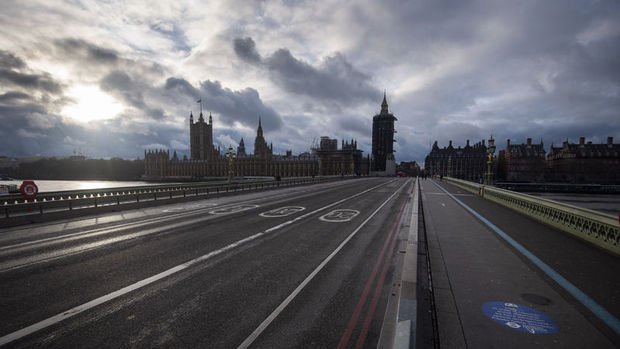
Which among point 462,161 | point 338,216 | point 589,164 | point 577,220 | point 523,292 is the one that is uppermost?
point 462,161

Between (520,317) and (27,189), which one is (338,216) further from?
(27,189)

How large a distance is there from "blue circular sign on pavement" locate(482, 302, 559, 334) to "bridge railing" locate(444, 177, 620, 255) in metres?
5.77

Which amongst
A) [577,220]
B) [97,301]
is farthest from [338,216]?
[97,301]

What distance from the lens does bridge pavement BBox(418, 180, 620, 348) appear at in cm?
407

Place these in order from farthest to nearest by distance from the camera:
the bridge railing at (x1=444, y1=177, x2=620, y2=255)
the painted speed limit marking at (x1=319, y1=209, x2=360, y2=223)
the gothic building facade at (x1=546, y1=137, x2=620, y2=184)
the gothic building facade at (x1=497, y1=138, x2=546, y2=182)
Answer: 1. the gothic building facade at (x1=497, y1=138, x2=546, y2=182)
2. the gothic building facade at (x1=546, y1=137, x2=620, y2=184)
3. the painted speed limit marking at (x1=319, y1=209, x2=360, y2=223)
4. the bridge railing at (x1=444, y1=177, x2=620, y2=255)

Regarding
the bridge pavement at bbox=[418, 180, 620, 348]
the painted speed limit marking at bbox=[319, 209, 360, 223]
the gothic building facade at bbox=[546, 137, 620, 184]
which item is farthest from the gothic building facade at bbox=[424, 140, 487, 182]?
the bridge pavement at bbox=[418, 180, 620, 348]

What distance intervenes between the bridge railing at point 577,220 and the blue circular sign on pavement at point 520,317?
5771 millimetres

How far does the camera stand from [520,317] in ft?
15.1

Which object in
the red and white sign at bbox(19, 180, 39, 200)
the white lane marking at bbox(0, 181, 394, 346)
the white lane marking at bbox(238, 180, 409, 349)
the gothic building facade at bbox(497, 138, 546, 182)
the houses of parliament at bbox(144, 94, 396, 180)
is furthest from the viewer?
the houses of parliament at bbox(144, 94, 396, 180)

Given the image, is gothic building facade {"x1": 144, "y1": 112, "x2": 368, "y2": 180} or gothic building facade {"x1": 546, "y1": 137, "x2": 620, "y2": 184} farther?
gothic building facade {"x1": 144, "y1": 112, "x2": 368, "y2": 180}

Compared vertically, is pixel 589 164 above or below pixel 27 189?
above

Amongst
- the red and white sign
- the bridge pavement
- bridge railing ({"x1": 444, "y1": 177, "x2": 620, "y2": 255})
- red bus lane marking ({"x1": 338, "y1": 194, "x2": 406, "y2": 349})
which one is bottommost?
red bus lane marking ({"x1": 338, "y1": 194, "x2": 406, "y2": 349})

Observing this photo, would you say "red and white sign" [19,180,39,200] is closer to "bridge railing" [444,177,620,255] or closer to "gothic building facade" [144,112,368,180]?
"bridge railing" [444,177,620,255]

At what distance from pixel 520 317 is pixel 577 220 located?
325 inches
